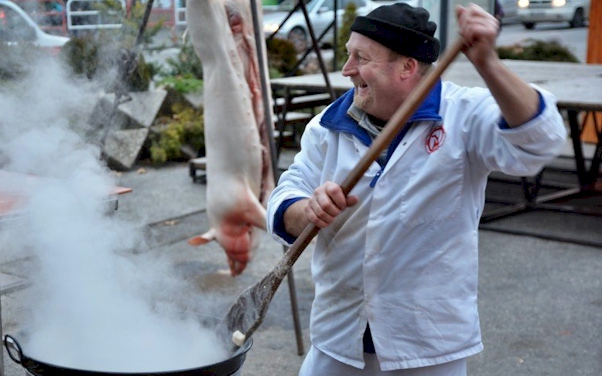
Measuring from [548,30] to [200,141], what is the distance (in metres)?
17.0

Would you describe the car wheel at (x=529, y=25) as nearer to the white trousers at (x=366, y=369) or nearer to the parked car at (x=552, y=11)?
the parked car at (x=552, y=11)

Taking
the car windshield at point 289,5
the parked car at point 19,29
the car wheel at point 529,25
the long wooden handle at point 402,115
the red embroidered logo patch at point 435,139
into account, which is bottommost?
the car wheel at point 529,25

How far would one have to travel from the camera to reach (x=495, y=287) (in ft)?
17.4

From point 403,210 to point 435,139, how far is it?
211 mm

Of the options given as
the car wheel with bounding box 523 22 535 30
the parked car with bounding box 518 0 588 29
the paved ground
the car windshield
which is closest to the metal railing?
the paved ground

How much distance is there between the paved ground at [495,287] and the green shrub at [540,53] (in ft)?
15.0

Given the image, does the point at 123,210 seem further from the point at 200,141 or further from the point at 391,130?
the point at 391,130

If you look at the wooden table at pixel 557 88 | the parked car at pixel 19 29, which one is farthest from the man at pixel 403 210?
the wooden table at pixel 557 88

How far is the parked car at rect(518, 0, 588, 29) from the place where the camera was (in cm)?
2255

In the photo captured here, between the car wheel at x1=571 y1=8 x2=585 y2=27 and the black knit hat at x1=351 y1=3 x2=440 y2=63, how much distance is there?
22.3 metres

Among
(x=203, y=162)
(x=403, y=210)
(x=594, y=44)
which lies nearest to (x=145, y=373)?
(x=403, y=210)

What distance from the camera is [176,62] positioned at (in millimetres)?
9984

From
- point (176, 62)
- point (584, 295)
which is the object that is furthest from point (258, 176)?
point (176, 62)

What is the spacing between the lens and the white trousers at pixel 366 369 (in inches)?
90.9
